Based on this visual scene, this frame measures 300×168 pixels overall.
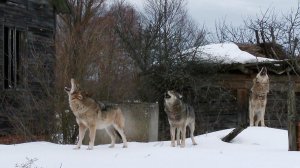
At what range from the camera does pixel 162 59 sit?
2169cm

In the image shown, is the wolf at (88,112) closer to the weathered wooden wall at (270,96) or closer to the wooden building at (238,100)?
the wooden building at (238,100)

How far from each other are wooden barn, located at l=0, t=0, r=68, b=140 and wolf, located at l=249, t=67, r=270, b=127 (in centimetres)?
552

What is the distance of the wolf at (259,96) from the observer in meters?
14.9

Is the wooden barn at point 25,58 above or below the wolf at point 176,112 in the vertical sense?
above

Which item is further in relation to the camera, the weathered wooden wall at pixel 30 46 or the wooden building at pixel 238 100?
the wooden building at pixel 238 100

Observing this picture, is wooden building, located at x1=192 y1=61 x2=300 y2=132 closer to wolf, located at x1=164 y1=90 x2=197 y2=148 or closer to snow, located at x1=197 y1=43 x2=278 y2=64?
snow, located at x1=197 y1=43 x2=278 y2=64

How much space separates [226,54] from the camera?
771 inches

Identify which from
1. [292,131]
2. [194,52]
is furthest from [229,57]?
[292,131]

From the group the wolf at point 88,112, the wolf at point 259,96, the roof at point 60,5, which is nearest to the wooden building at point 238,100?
the wolf at point 259,96

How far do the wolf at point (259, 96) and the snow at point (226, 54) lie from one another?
3.33 metres

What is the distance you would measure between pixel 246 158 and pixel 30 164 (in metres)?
3.34

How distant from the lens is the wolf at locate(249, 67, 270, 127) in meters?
14.9

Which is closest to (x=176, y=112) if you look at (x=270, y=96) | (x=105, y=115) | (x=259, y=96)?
(x=105, y=115)

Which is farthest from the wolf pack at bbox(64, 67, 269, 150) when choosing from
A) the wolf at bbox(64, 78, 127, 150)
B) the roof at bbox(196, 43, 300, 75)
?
the roof at bbox(196, 43, 300, 75)
